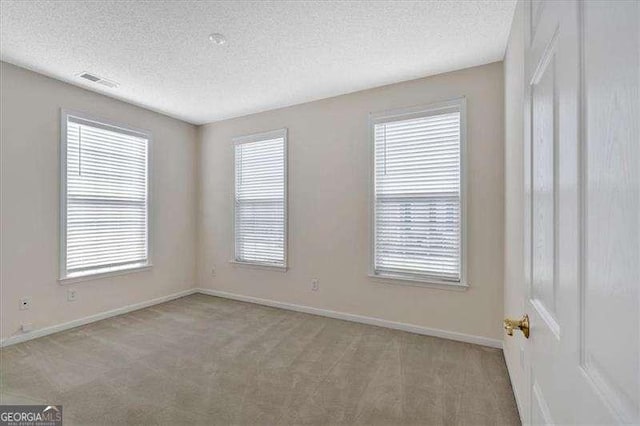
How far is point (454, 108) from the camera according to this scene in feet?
10.3

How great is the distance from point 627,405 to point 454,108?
3.15 m

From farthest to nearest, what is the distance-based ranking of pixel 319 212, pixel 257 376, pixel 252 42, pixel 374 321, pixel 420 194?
pixel 319 212 → pixel 374 321 → pixel 420 194 → pixel 252 42 → pixel 257 376

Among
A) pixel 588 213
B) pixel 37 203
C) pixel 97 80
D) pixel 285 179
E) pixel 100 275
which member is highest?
pixel 97 80

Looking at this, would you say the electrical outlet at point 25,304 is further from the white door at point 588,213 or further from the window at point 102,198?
the white door at point 588,213

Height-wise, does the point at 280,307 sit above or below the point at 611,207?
below

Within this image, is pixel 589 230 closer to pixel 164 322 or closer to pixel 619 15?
pixel 619 15

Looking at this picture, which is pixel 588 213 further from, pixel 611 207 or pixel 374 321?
pixel 374 321

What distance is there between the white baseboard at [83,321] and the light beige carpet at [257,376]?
0.11 meters

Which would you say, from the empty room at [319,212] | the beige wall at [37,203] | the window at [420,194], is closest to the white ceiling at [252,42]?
the empty room at [319,212]

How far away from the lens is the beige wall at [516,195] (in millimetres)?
1943

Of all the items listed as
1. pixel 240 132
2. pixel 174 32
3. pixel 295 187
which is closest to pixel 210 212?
pixel 240 132

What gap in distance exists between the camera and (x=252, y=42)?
2.63 metres

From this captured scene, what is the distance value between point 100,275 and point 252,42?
326 centimetres

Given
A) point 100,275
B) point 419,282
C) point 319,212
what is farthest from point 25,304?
point 419,282
